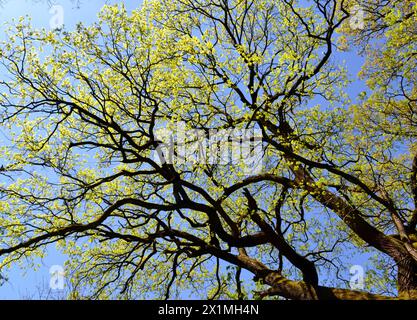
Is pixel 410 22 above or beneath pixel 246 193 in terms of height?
above

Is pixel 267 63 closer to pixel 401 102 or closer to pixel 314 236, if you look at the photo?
pixel 401 102

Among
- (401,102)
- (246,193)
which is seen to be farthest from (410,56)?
(246,193)

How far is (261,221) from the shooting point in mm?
10211

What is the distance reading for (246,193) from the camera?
34.3 ft

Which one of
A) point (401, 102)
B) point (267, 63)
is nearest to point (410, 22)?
point (401, 102)

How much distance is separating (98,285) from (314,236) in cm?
731

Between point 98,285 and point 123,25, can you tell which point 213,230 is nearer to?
point 98,285
